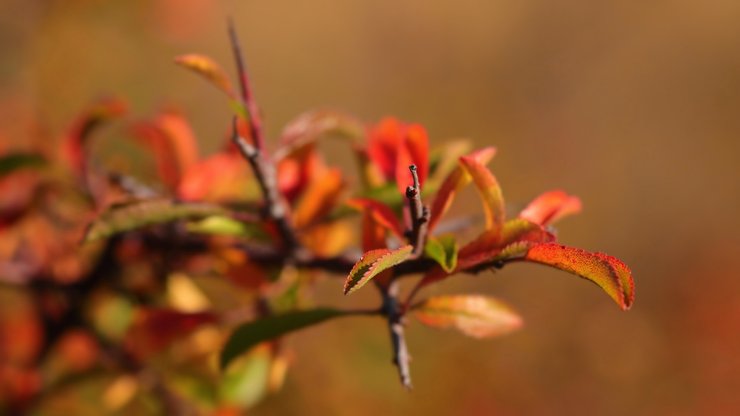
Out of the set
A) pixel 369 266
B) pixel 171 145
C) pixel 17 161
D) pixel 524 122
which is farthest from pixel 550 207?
pixel 524 122

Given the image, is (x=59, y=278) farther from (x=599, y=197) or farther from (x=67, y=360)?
(x=599, y=197)

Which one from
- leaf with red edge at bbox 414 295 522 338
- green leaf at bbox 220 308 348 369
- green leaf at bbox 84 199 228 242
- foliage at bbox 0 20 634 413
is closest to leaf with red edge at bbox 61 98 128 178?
foliage at bbox 0 20 634 413

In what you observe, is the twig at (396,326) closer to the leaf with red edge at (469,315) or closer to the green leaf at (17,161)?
the leaf with red edge at (469,315)

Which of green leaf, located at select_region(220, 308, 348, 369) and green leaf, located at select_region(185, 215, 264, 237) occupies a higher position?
green leaf, located at select_region(185, 215, 264, 237)

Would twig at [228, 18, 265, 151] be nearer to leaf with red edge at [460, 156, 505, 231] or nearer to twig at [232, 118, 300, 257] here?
twig at [232, 118, 300, 257]

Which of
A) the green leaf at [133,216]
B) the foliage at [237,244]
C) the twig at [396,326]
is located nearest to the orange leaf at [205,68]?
the foliage at [237,244]

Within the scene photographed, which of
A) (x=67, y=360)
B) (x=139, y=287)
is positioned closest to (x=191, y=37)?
→ (x=67, y=360)

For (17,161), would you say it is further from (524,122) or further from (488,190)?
(524,122)
